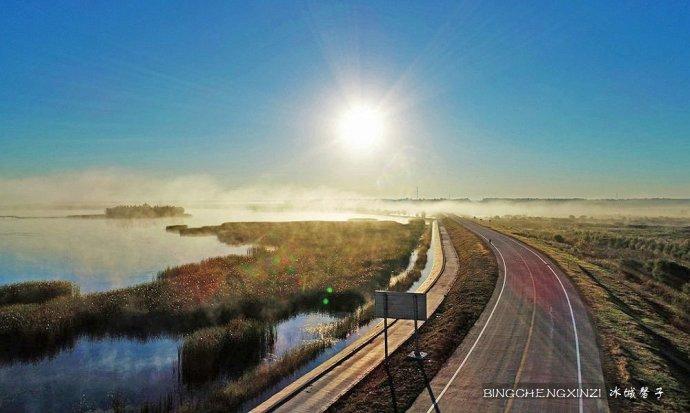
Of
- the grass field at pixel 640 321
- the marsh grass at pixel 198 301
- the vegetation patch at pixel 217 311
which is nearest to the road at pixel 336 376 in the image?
the vegetation patch at pixel 217 311

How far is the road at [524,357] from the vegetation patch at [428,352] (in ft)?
1.46

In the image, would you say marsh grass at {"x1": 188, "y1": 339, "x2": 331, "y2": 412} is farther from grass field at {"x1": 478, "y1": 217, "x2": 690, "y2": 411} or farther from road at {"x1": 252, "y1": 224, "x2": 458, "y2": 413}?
grass field at {"x1": 478, "y1": 217, "x2": 690, "y2": 411}

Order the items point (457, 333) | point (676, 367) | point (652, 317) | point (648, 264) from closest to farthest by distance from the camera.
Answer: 1. point (676, 367)
2. point (457, 333)
3. point (652, 317)
4. point (648, 264)

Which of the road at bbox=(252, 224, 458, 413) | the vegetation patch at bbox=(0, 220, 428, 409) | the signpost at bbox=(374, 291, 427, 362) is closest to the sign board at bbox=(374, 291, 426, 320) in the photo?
the signpost at bbox=(374, 291, 427, 362)

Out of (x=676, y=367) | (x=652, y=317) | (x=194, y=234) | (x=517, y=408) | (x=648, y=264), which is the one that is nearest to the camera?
(x=517, y=408)

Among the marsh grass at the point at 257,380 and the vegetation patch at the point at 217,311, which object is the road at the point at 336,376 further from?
the vegetation patch at the point at 217,311

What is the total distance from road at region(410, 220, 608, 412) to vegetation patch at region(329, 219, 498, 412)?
446 mm

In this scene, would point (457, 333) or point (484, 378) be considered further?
point (457, 333)

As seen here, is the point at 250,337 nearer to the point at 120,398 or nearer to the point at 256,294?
the point at 120,398

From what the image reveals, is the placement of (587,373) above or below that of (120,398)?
above

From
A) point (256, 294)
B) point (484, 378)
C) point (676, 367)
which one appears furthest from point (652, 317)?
point (256, 294)

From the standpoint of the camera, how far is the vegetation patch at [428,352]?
13.2 metres

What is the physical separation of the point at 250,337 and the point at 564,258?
3810 cm

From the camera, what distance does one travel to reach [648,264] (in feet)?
136
